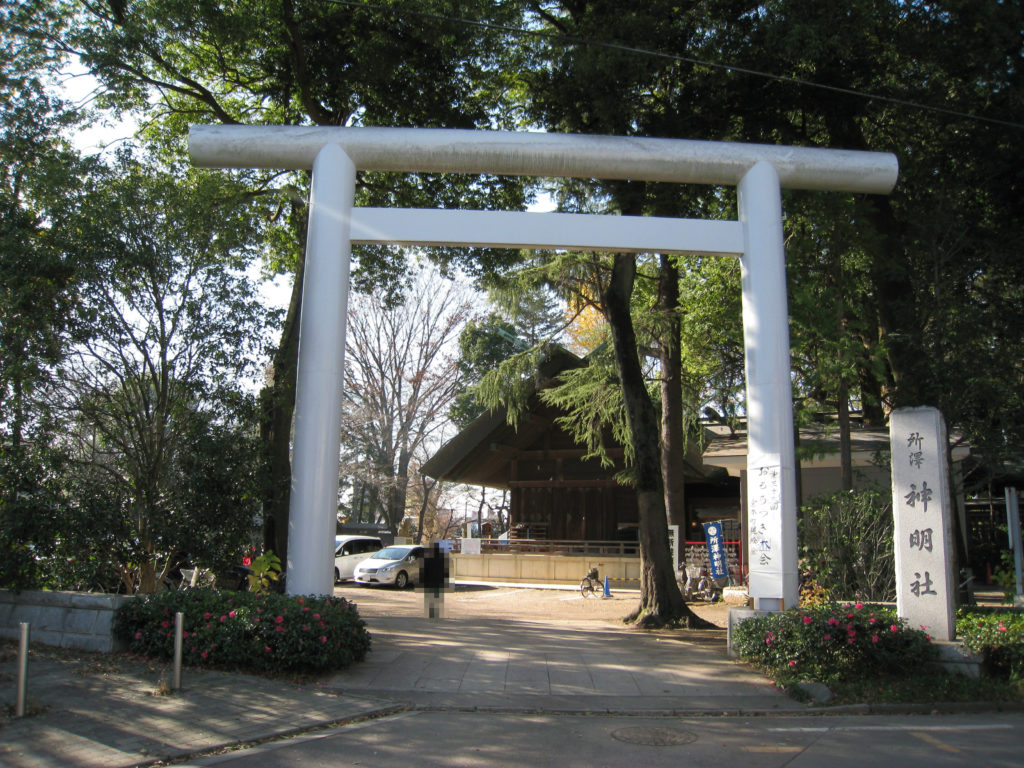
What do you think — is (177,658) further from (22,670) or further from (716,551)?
(716,551)

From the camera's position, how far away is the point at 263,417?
10.4 m

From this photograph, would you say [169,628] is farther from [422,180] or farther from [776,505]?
[422,180]

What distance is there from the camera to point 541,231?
9.62 m

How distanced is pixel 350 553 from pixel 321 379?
1667 centimetres

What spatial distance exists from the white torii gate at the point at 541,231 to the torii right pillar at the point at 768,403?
0.02 metres

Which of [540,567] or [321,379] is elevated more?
[321,379]

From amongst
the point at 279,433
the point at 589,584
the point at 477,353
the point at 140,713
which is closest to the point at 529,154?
the point at 279,433

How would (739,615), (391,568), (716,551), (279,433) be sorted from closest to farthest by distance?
(739,615)
(279,433)
(716,551)
(391,568)

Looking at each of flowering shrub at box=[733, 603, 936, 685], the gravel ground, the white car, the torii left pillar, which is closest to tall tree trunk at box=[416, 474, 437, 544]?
the white car

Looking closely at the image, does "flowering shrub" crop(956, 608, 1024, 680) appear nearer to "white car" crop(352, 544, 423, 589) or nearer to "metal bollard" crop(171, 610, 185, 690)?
"metal bollard" crop(171, 610, 185, 690)

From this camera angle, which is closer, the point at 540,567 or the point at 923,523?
the point at 923,523

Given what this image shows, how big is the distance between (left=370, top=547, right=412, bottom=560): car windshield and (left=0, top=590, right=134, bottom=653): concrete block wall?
14.4 metres

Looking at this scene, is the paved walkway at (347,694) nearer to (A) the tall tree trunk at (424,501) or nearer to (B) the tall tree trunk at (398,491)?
(B) the tall tree trunk at (398,491)

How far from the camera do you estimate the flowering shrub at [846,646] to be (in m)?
8.10
